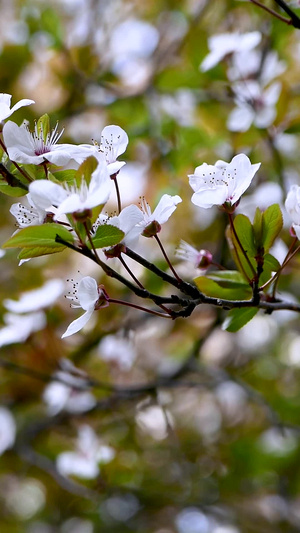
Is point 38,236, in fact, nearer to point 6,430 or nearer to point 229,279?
point 229,279

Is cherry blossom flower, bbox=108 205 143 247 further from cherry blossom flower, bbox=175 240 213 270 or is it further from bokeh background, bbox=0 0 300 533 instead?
bokeh background, bbox=0 0 300 533

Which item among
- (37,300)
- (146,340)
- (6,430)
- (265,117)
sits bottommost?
(146,340)

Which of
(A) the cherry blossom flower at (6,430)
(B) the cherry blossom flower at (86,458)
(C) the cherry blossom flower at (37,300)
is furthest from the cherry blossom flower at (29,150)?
(A) the cherry blossom flower at (6,430)

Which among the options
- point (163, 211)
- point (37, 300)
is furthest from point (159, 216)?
point (37, 300)

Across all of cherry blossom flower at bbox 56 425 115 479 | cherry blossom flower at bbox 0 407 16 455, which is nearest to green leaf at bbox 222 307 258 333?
cherry blossom flower at bbox 56 425 115 479

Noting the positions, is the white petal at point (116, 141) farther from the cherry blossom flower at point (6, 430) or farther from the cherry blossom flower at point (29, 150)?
the cherry blossom flower at point (6, 430)

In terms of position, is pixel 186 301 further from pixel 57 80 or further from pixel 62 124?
pixel 57 80

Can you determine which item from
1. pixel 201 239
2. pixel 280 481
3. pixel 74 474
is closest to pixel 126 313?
pixel 201 239
